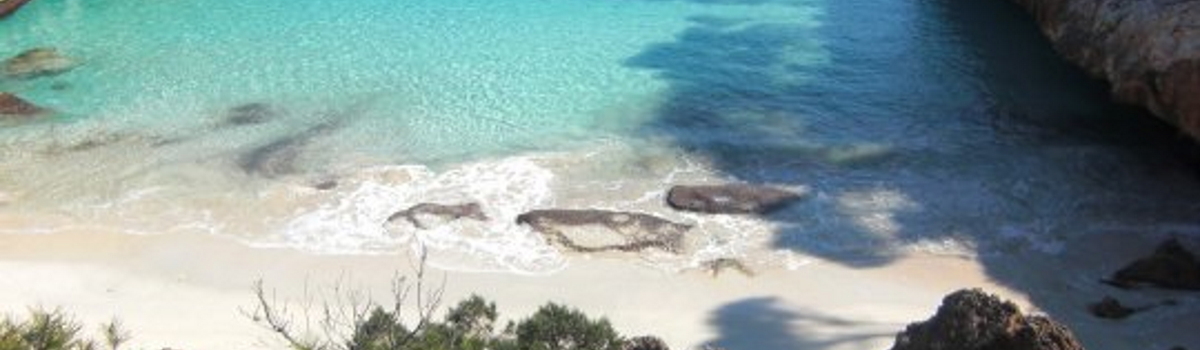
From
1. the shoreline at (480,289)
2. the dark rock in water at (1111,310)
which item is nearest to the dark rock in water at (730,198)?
the shoreline at (480,289)

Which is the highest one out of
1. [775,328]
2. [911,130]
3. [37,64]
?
[37,64]

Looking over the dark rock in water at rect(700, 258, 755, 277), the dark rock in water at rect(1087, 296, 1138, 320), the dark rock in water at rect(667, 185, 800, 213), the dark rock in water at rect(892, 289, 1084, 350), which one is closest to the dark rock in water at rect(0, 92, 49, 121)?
the dark rock in water at rect(667, 185, 800, 213)

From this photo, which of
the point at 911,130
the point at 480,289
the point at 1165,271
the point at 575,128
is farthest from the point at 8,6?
the point at 1165,271

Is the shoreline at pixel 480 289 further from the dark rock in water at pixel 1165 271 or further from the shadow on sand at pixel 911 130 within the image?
the dark rock in water at pixel 1165 271

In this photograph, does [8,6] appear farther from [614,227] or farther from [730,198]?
[730,198]

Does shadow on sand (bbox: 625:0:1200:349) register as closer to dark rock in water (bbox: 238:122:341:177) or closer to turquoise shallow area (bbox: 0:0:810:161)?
turquoise shallow area (bbox: 0:0:810:161)

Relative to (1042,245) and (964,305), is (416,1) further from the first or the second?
(964,305)
